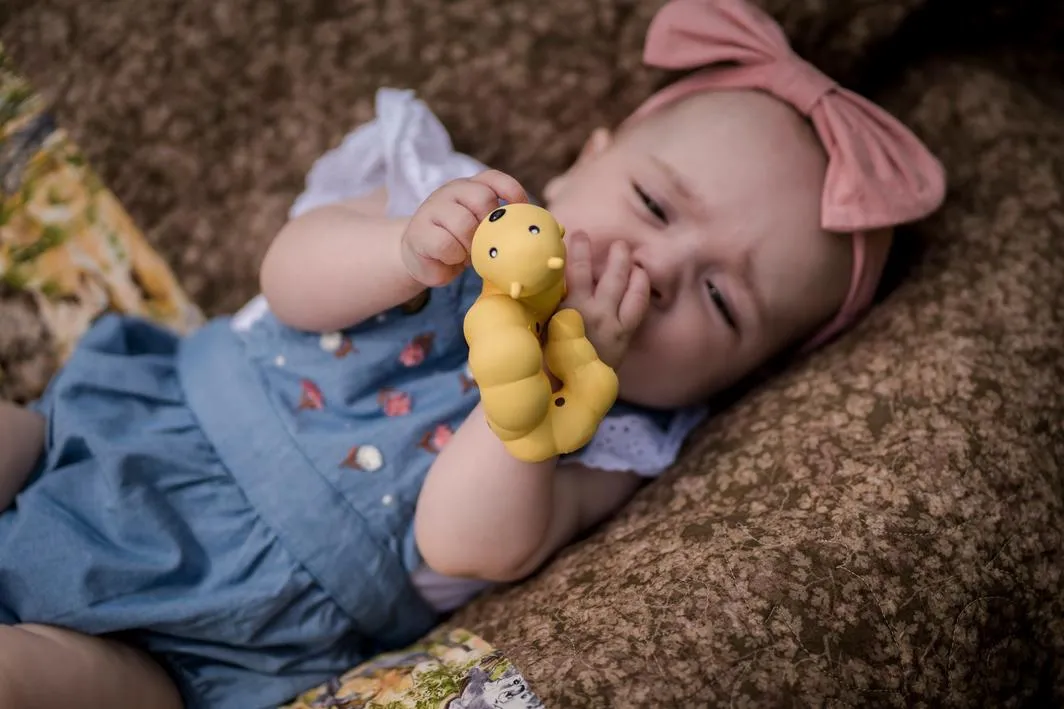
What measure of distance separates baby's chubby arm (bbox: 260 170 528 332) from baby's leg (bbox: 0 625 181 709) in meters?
0.42

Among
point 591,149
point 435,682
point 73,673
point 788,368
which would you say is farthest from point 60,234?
point 788,368

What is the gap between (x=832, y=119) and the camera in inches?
43.2

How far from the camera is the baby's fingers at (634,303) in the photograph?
2.93 ft

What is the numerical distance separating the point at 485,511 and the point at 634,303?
26 cm

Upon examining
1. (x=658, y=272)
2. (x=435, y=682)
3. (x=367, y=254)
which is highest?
(x=367, y=254)

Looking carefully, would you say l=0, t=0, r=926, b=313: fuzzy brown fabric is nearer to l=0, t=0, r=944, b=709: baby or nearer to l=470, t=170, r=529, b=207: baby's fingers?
l=0, t=0, r=944, b=709: baby

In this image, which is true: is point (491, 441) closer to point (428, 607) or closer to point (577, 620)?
point (577, 620)

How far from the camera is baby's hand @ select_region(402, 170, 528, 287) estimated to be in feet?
2.56

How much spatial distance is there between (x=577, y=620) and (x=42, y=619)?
1.88 feet

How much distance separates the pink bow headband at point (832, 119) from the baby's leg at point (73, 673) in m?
0.94

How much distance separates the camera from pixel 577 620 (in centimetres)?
81

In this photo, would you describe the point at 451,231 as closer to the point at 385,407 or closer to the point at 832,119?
the point at 385,407

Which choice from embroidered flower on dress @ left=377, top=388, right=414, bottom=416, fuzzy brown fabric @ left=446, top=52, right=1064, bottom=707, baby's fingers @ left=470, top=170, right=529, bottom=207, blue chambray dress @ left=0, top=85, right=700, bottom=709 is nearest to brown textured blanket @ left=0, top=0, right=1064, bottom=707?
fuzzy brown fabric @ left=446, top=52, right=1064, bottom=707

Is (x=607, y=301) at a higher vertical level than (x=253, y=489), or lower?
higher
